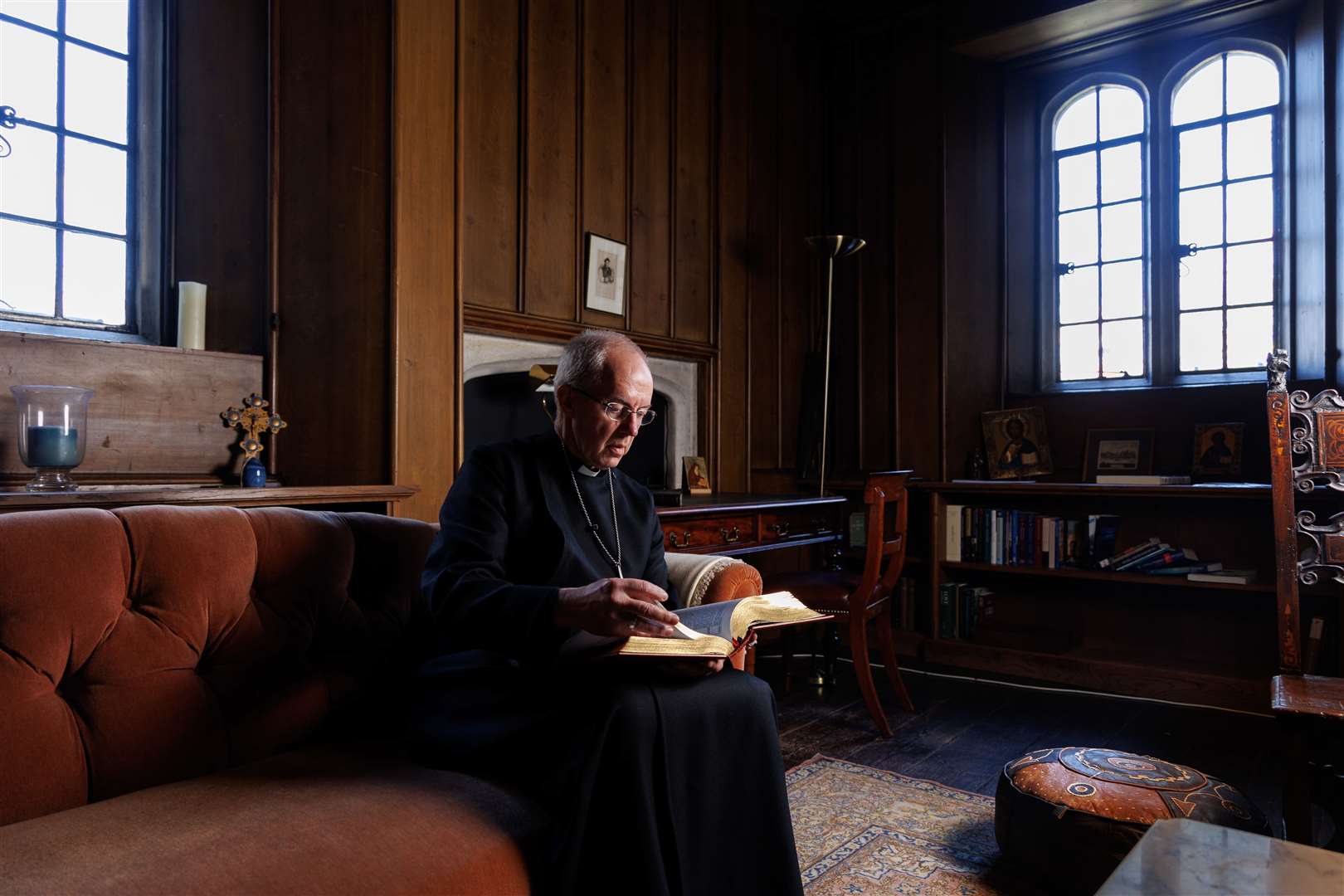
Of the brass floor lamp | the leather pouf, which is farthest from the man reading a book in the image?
the brass floor lamp

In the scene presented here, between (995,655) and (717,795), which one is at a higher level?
(717,795)

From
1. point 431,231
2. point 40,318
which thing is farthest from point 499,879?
point 40,318

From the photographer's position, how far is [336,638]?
5.83 feet

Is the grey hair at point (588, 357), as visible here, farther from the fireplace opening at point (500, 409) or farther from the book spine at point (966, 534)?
the book spine at point (966, 534)

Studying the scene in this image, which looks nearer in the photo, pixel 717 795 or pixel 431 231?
pixel 717 795

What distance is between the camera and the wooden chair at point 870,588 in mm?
3350

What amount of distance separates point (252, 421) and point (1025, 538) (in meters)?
3.50

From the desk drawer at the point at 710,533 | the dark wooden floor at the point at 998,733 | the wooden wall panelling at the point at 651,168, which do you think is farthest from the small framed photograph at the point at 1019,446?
the wooden wall panelling at the point at 651,168

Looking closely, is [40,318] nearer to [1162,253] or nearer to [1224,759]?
[1224,759]

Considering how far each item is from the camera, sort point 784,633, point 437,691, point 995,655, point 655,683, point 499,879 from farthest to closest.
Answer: point 995,655
point 784,633
point 437,691
point 655,683
point 499,879

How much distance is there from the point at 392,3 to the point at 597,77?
1220mm

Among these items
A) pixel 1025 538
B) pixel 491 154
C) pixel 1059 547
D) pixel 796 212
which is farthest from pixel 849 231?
pixel 491 154

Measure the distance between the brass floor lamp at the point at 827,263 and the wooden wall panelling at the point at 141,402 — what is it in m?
2.68

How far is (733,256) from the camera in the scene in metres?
4.59
